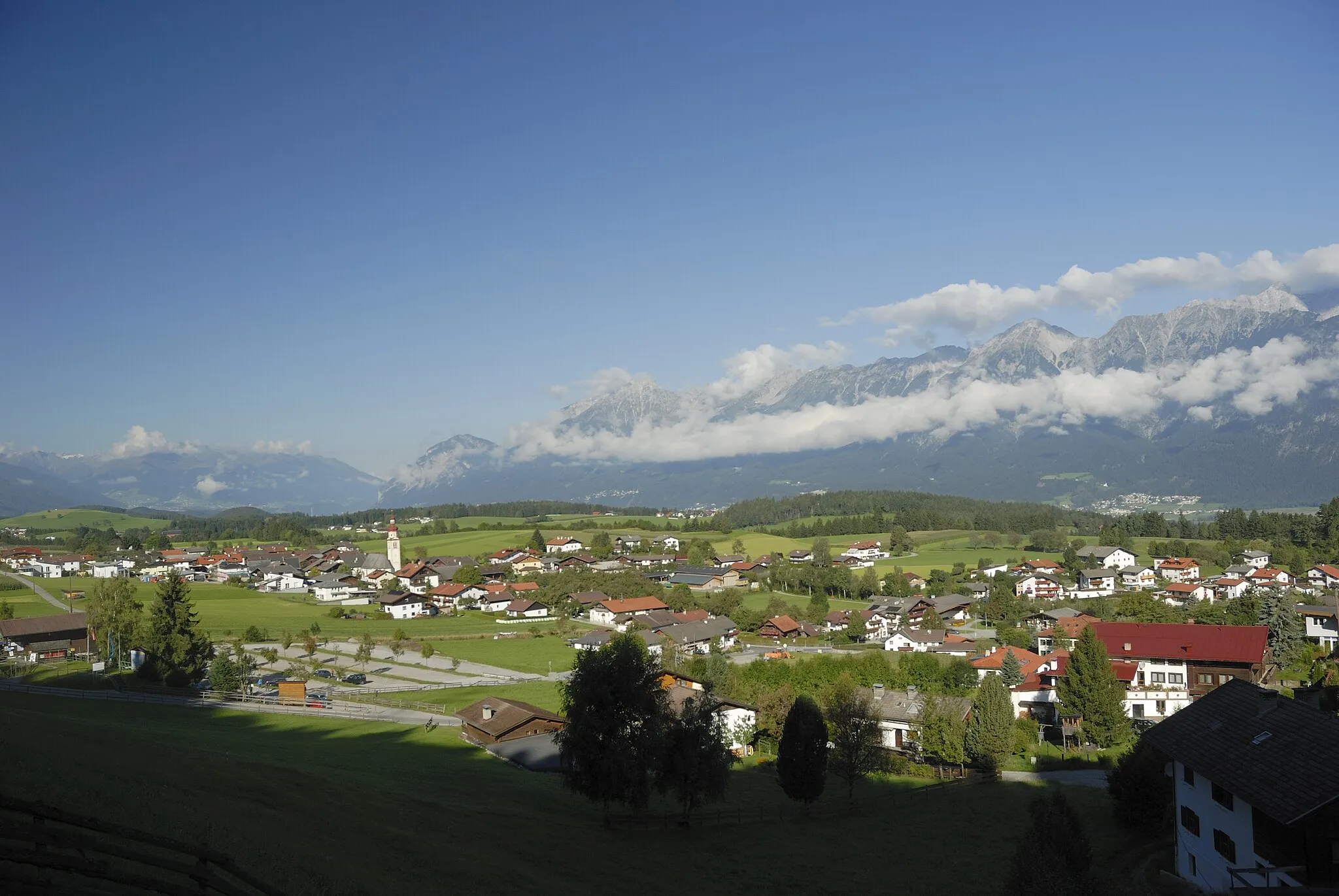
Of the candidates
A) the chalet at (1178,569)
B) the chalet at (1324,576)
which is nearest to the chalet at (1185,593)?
the chalet at (1178,569)

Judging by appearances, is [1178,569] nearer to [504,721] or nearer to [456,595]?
[456,595]

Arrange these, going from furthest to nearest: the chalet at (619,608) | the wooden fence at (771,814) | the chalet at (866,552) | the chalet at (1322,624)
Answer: the chalet at (866,552) < the chalet at (619,608) < the chalet at (1322,624) < the wooden fence at (771,814)

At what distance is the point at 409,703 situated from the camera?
52062mm

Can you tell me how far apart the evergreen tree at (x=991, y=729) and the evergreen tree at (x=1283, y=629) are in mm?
32350

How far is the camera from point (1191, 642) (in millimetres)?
56719

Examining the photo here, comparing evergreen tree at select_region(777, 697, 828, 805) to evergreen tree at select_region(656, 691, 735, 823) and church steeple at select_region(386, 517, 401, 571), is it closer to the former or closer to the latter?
evergreen tree at select_region(656, 691, 735, 823)

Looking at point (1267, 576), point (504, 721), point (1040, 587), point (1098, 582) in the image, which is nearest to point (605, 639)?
point (504, 721)

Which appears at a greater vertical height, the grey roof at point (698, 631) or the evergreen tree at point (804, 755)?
the evergreen tree at point (804, 755)

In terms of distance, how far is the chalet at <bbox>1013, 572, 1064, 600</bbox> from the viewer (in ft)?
346

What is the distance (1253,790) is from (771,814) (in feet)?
60.2

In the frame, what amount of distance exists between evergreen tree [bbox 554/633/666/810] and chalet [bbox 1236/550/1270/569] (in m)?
114

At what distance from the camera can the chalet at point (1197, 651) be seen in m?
54.5

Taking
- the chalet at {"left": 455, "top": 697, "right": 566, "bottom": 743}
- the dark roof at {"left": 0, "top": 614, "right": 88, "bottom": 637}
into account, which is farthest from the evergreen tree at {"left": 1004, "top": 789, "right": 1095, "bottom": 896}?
the dark roof at {"left": 0, "top": 614, "right": 88, "bottom": 637}

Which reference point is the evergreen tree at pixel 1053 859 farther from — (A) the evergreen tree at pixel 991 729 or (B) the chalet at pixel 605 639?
(B) the chalet at pixel 605 639
